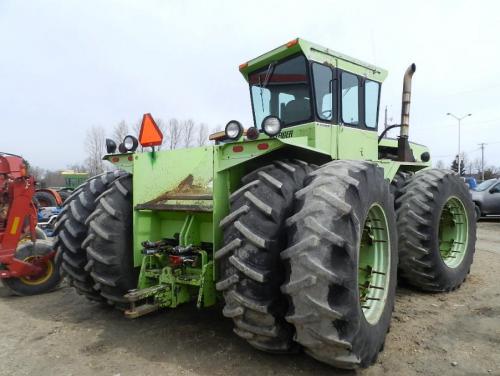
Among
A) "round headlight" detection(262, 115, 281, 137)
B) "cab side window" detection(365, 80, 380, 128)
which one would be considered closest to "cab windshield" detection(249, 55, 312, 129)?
"cab side window" detection(365, 80, 380, 128)

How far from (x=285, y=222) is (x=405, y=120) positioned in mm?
4086

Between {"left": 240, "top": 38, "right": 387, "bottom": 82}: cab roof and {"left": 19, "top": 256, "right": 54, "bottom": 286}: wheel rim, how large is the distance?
12.9 feet

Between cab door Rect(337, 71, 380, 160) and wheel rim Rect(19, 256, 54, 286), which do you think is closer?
cab door Rect(337, 71, 380, 160)

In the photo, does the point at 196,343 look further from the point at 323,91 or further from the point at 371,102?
the point at 371,102

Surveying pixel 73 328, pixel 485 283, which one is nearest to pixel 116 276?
pixel 73 328

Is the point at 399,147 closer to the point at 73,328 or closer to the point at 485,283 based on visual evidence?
the point at 485,283

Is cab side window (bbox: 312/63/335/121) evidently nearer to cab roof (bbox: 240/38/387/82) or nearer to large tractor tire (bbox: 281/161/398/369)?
cab roof (bbox: 240/38/387/82)

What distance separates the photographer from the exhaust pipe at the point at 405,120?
20.1 ft

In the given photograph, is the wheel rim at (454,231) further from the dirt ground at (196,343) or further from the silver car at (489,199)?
the silver car at (489,199)

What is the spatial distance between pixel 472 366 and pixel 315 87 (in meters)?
3.15

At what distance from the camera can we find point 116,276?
3.84 meters

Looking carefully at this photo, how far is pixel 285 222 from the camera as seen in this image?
2969mm

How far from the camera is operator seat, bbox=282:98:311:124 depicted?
4.75 meters

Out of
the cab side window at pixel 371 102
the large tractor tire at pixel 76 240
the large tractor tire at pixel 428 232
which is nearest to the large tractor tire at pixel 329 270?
the large tractor tire at pixel 428 232
